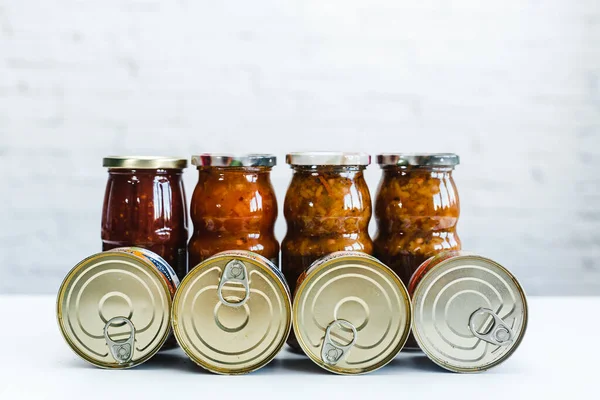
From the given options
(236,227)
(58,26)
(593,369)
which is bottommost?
(593,369)

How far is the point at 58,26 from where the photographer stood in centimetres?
196

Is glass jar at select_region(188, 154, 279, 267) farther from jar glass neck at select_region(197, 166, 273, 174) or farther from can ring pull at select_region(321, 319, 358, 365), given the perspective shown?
can ring pull at select_region(321, 319, 358, 365)

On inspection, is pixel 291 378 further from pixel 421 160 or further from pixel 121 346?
pixel 421 160

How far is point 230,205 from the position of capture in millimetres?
1054

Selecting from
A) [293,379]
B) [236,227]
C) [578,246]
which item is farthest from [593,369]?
[578,246]

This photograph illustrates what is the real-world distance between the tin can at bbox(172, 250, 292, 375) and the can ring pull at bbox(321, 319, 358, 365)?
0.06 m

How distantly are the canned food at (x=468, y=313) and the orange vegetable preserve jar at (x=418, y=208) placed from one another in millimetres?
123

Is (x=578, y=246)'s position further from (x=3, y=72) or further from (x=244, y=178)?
(x=3, y=72)

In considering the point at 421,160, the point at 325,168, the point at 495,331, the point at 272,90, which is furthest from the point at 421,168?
the point at 272,90

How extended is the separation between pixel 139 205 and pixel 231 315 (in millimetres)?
260

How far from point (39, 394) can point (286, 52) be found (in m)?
1.34

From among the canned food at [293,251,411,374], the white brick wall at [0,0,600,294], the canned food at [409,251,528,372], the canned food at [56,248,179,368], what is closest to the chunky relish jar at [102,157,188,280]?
the canned food at [56,248,179,368]

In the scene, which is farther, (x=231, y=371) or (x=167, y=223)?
(x=167, y=223)

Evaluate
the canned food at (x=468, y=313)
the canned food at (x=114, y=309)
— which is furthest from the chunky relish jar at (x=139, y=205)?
the canned food at (x=468, y=313)
